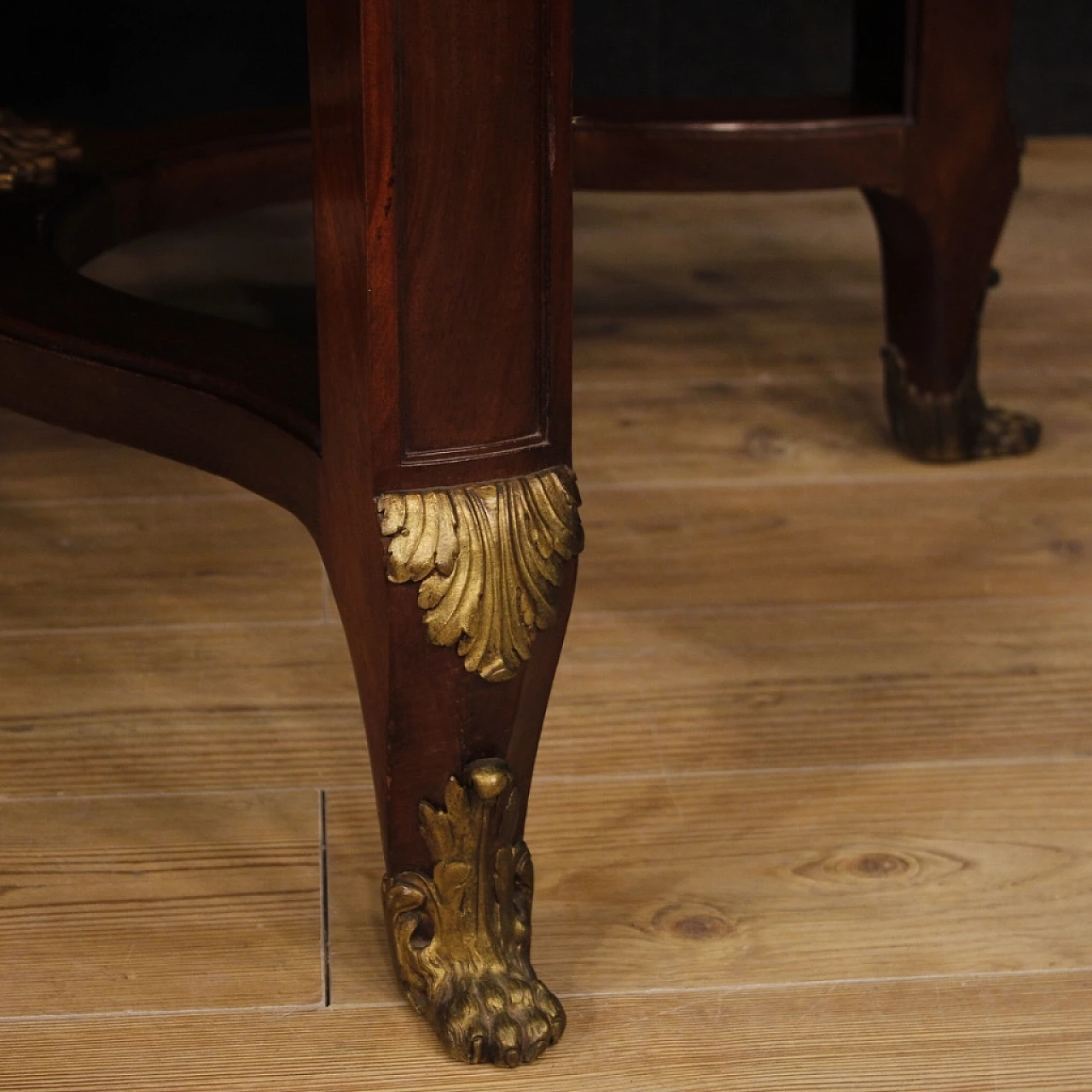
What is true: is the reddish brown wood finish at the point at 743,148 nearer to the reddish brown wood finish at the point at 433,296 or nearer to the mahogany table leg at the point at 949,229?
the mahogany table leg at the point at 949,229

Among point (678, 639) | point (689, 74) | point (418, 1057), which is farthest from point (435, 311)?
point (689, 74)


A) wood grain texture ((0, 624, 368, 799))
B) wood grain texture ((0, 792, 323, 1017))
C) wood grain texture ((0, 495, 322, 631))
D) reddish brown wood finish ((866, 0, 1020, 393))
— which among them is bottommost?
wood grain texture ((0, 495, 322, 631))

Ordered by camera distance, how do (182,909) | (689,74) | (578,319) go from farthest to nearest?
1. (689,74)
2. (578,319)
3. (182,909)

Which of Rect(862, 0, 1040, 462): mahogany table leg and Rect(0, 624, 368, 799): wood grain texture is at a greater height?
Rect(862, 0, 1040, 462): mahogany table leg

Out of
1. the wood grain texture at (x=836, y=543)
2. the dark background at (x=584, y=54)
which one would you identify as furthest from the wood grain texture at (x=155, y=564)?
the dark background at (x=584, y=54)

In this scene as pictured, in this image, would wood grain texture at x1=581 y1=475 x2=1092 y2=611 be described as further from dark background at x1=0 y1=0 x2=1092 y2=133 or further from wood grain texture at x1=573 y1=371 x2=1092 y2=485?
dark background at x1=0 y1=0 x2=1092 y2=133

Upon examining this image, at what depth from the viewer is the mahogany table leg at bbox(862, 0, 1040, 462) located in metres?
1.10

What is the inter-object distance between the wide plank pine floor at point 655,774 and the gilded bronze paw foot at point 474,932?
0.04 feet

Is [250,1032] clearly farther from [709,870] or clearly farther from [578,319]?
[578,319]

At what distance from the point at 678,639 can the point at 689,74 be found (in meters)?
1.33

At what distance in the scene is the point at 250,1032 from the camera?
2.14 feet

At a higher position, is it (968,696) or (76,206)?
(76,206)

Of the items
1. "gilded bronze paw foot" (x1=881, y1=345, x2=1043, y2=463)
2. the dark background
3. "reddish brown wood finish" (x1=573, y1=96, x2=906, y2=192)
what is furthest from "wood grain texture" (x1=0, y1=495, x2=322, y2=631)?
the dark background

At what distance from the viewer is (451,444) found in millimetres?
591
